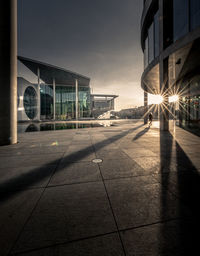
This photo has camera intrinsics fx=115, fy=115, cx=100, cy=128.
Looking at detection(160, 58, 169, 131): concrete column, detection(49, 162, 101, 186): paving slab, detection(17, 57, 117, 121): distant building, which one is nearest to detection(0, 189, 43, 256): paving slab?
detection(49, 162, 101, 186): paving slab

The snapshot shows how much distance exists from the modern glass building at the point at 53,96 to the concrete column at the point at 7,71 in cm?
3986

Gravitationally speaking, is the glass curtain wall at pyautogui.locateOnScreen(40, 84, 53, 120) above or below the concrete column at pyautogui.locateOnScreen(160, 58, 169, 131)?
above

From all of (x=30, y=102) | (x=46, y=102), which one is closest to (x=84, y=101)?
(x=46, y=102)

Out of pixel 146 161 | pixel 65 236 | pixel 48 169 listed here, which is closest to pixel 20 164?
pixel 48 169

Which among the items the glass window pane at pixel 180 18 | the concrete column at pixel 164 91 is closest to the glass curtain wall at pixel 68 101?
the concrete column at pixel 164 91

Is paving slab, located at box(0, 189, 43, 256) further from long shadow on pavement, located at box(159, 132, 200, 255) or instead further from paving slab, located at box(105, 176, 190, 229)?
long shadow on pavement, located at box(159, 132, 200, 255)

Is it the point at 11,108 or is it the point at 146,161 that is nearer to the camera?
the point at 146,161

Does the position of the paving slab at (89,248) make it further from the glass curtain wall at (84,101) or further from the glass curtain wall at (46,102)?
the glass curtain wall at (84,101)

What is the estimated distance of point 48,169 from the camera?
4.09 meters

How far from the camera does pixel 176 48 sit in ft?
35.1

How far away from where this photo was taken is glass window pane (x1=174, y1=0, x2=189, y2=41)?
34.8 feet

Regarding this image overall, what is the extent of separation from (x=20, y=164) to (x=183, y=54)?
1593 cm

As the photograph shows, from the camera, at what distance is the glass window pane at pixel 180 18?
10.6m

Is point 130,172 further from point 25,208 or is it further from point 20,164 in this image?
point 20,164
